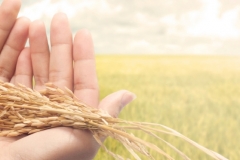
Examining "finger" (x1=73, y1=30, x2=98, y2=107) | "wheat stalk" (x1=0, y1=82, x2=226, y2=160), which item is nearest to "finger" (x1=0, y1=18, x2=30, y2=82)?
"finger" (x1=73, y1=30, x2=98, y2=107)

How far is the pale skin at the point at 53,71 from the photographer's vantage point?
4.37 feet

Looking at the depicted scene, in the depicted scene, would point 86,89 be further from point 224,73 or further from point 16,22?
point 224,73

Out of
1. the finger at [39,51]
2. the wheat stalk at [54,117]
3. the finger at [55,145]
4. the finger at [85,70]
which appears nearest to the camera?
the wheat stalk at [54,117]

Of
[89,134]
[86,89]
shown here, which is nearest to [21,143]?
Result: [89,134]

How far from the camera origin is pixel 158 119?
3.04 m

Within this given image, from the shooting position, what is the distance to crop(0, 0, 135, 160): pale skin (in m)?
1.33

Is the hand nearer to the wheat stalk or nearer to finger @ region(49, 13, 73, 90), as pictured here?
finger @ region(49, 13, 73, 90)

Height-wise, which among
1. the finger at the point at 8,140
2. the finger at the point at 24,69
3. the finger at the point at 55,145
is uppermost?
the finger at the point at 24,69

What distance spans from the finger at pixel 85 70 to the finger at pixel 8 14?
20.2 inches

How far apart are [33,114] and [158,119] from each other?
185 cm

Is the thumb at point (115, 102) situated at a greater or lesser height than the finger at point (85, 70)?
lesser

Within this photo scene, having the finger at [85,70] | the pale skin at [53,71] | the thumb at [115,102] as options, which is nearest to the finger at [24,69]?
the pale skin at [53,71]

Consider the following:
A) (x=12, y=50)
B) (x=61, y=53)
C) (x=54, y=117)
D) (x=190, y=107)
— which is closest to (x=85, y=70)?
(x=61, y=53)

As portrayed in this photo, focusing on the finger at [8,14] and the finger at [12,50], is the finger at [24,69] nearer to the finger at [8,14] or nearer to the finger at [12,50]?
the finger at [12,50]
